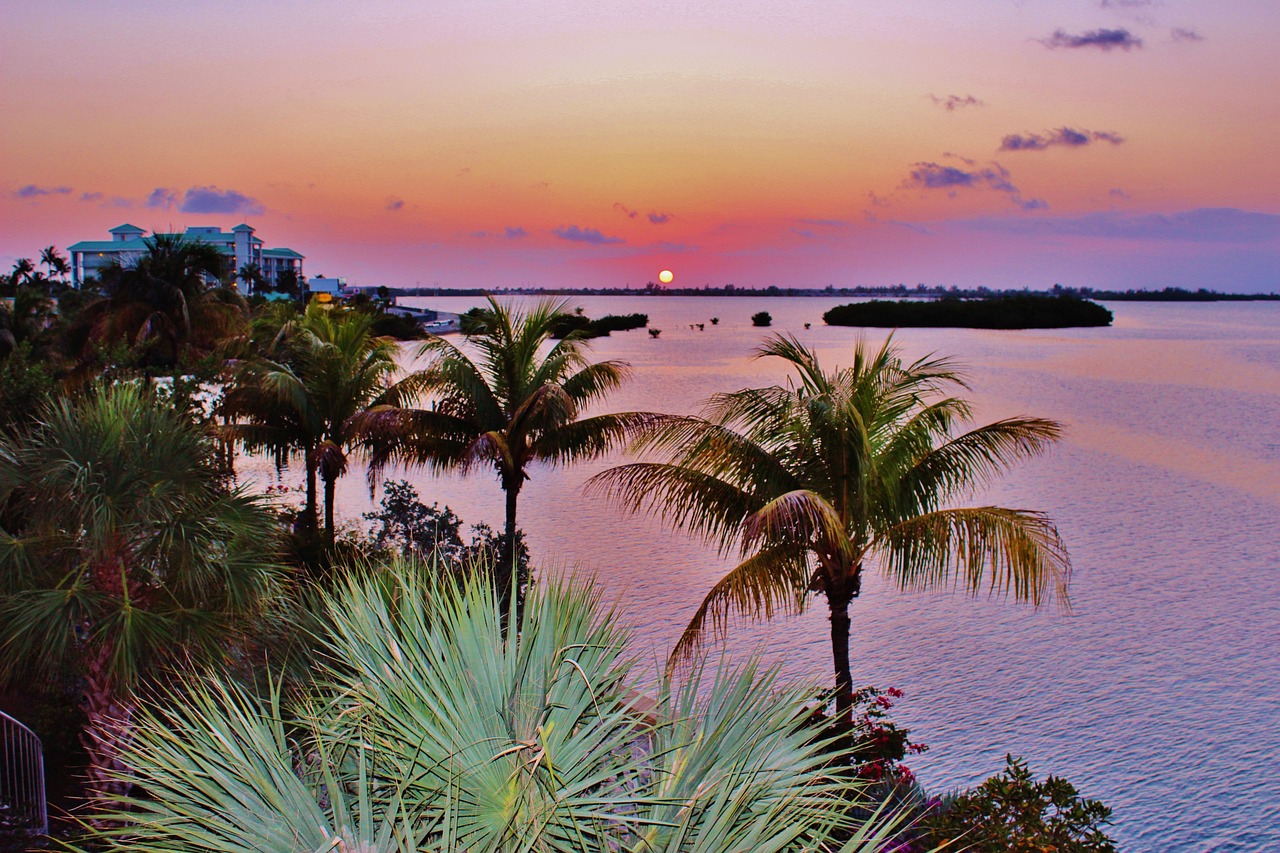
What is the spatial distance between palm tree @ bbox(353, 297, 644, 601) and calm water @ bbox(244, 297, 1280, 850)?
334cm

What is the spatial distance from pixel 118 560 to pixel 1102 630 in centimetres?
2189

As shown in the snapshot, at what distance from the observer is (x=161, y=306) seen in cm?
3031

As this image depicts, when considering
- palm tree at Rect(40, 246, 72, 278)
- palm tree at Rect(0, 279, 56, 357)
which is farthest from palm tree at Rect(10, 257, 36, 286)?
palm tree at Rect(0, 279, 56, 357)

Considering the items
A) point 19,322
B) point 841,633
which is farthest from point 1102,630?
point 19,322

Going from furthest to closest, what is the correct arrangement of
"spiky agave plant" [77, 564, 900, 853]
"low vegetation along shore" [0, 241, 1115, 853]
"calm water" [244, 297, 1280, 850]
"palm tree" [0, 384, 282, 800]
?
"calm water" [244, 297, 1280, 850] → "palm tree" [0, 384, 282, 800] → "low vegetation along shore" [0, 241, 1115, 853] → "spiky agave plant" [77, 564, 900, 853]

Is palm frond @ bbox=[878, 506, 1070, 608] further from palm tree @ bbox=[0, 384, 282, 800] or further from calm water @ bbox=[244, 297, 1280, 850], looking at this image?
palm tree @ bbox=[0, 384, 282, 800]

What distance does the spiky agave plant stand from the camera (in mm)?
3766

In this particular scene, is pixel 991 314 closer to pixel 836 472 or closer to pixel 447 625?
pixel 836 472

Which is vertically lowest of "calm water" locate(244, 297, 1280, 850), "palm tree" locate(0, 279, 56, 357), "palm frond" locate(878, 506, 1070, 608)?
"calm water" locate(244, 297, 1280, 850)

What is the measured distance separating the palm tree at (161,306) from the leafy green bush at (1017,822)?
26.2 meters

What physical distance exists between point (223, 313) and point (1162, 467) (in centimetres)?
3678

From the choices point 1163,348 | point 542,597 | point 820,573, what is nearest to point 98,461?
point 542,597

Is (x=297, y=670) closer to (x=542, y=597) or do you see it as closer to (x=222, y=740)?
(x=542, y=597)

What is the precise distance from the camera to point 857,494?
12102mm
